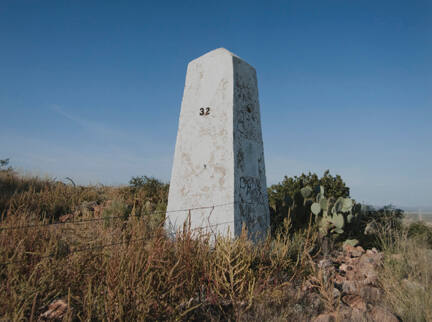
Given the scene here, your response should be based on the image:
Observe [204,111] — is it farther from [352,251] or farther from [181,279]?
[352,251]

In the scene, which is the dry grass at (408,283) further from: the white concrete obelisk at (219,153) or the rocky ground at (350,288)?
the white concrete obelisk at (219,153)

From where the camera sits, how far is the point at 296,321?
2729 millimetres

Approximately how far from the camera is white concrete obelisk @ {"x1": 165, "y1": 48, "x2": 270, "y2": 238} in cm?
448

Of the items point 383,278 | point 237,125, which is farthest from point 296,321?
point 237,125

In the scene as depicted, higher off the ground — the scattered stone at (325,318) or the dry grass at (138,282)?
the dry grass at (138,282)

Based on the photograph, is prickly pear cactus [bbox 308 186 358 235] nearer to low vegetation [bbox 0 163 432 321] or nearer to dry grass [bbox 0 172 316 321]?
low vegetation [bbox 0 163 432 321]

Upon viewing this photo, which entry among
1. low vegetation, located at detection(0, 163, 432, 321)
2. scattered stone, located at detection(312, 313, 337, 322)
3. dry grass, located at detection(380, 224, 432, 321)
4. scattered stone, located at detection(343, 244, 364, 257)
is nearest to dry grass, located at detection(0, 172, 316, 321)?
low vegetation, located at detection(0, 163, 432, 321)

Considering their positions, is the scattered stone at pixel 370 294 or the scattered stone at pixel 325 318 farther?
the scattered stone at pixel 370 294

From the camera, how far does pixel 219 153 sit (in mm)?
4570

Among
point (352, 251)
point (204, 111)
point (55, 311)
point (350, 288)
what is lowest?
point (55, 311)

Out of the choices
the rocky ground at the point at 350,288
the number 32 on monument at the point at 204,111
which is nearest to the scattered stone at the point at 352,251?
the rocky ground at the point at 350,288

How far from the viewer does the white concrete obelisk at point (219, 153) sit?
4.48 meters

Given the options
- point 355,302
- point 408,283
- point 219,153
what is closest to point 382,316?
point 355,302

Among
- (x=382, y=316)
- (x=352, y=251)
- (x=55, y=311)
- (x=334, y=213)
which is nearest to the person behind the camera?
(x=55, y=311)
